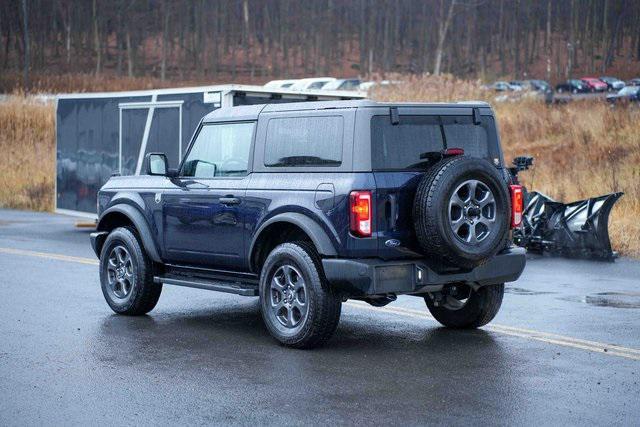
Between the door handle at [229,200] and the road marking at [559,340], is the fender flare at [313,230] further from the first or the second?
the road marking at [559,340]

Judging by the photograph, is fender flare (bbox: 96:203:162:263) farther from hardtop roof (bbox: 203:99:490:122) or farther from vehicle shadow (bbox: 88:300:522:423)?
hardtop roof (bbox: 203:99:490:122)

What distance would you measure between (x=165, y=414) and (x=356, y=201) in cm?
242

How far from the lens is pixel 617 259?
15.7 meters

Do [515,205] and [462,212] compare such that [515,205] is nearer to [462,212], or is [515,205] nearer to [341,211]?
[462,212]

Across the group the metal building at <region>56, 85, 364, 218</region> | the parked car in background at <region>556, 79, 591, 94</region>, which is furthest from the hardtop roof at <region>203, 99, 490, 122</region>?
the parked car in background at <region>556, 79, 591, 94</region>

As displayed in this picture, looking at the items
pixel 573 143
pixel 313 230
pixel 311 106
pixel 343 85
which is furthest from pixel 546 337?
pixel 343 85

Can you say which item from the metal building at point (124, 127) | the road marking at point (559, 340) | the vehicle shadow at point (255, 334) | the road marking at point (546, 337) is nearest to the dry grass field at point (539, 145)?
the metal building at point (124, 127)

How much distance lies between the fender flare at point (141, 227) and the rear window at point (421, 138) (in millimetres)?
2795

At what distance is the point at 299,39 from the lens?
93.6m

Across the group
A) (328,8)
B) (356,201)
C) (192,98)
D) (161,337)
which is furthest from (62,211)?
(328,8)

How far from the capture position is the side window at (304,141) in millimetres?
8867

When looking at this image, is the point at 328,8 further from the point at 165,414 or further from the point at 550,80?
the point at 165,414

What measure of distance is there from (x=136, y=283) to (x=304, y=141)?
242cm

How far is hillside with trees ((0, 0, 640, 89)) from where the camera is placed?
78812 millimetres
